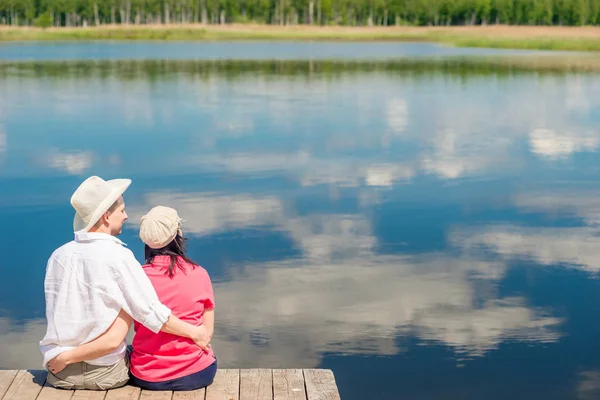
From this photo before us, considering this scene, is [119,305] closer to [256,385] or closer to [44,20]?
[256,385]

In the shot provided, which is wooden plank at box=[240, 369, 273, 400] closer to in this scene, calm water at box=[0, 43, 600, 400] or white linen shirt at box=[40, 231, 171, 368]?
white linen shirt at box=[40, 231, 171, 368]

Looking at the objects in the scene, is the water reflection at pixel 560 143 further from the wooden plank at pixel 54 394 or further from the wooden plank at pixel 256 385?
the wooden plank at pixel 54 394

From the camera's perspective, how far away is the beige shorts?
5289mm

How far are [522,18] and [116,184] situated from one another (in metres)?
146

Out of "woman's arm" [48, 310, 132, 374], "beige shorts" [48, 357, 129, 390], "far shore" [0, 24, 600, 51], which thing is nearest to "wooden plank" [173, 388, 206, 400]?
"beige shorts" [48, 357, 129, 390]

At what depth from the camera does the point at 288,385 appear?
5.50m

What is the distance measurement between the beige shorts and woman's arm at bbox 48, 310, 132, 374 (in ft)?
0.49

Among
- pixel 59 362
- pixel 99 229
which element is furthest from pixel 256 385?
pixel 99 229

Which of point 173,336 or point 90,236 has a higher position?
point 90,236

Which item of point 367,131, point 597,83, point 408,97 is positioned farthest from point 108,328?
point 597,83

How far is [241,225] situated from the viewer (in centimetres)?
1154

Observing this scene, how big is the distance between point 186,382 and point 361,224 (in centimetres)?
659

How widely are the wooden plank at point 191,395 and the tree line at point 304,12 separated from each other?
13710 centimetres

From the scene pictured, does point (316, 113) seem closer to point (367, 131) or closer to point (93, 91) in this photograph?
point (367, 131)
